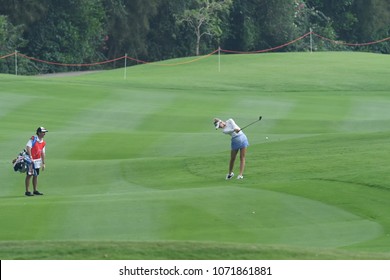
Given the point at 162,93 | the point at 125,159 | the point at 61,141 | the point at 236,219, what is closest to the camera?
the point at 236,219

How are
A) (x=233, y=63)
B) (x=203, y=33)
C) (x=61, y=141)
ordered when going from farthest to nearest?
(x=203, y=33), (x=233, y=63), (x=61, y=141)

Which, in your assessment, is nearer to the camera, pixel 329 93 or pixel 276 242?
pixel 276 242

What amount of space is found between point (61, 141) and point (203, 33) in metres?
46.6

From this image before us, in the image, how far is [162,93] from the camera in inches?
2021

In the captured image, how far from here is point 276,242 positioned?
1919 cm

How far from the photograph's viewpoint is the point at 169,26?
271 feet

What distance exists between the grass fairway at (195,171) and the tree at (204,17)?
22.2m

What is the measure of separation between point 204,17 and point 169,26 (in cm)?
359

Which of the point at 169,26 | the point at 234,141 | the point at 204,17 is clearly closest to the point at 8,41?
the point at 204,17

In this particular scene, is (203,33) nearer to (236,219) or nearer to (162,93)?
(162,93)

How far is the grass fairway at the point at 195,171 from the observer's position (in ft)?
63.0

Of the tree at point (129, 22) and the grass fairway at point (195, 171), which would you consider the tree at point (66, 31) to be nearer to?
the tree at point (129, 22)

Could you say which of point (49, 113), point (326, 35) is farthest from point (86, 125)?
point (326, 35)

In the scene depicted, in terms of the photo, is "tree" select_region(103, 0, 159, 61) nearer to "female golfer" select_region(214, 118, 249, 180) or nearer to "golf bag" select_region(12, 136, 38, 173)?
"female golfer" select_region(214, 118, 249, 180)
